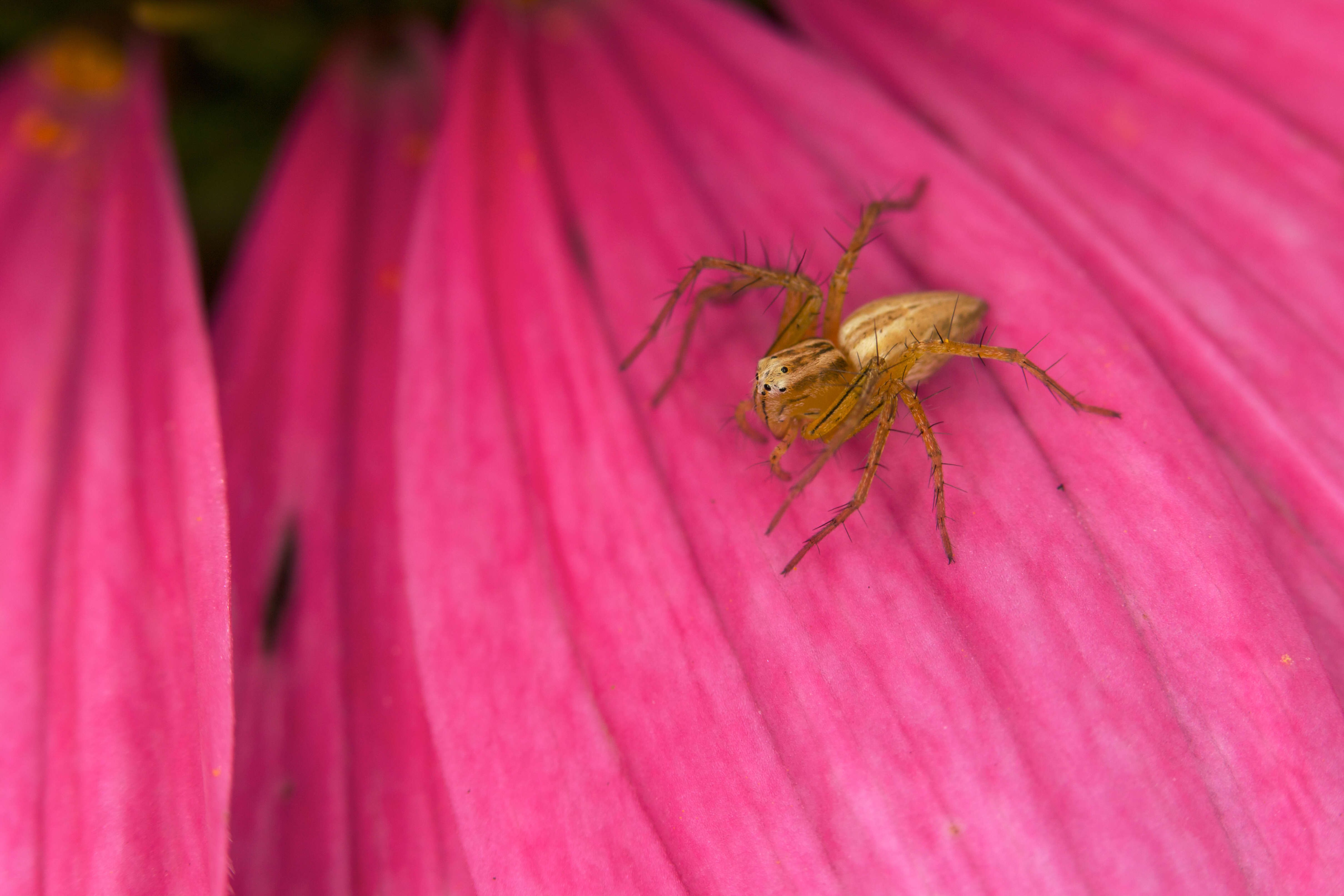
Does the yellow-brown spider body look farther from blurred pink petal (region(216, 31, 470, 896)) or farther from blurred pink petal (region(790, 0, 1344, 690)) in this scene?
blurred pink petal (region(216, 31, 470, 896))

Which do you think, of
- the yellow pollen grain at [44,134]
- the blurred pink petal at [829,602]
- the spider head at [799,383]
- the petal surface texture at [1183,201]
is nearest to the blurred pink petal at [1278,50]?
the petal surface texture at [1183,201]

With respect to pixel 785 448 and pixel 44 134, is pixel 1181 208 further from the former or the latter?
pixel 44 134

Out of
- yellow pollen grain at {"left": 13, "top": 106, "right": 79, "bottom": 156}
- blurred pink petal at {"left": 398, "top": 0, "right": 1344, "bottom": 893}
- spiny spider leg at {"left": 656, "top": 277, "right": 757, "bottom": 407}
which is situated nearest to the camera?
blurred pink petal at {"left": 398, "top": 0, "right": 1344, "bottom": 893}

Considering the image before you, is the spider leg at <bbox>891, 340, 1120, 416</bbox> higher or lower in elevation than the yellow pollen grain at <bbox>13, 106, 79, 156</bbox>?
lower

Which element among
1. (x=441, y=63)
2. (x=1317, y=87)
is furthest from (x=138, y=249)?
(x=1317, y=87)

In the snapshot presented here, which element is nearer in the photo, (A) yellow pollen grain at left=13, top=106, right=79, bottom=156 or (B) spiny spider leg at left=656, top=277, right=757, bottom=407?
(B) spiny spider leg at left=656, top=277, right=757, bottom=407

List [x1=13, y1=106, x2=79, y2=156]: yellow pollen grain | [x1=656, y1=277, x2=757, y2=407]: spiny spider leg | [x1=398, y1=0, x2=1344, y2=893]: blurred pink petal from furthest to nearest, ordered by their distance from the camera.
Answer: [x1=13, y1=106, x2=79, y2=156]: yellow pollen grain < [x1=656, y1=277, x2=757, y2=407]: spiny spider leg < [x1=398, y1=0, x2=1344, y2=893]: blurred pink petal

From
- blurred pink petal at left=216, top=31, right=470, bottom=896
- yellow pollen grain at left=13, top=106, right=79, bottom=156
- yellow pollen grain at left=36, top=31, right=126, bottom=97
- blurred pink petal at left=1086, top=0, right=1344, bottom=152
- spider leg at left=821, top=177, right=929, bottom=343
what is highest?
blurred pink petal at left=1086, top=0, right=1344, bottom=152

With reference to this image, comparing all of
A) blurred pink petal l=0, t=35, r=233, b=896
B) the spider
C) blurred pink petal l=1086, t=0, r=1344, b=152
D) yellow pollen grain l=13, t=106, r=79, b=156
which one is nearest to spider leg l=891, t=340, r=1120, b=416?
the spider
